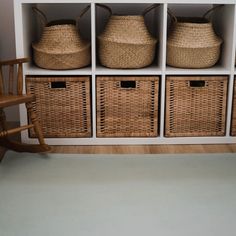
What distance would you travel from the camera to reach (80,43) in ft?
8.98

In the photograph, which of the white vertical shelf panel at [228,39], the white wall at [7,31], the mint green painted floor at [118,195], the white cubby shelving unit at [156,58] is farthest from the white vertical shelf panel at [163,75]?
the white wall at [7,31]

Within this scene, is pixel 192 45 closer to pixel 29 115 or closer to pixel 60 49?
pixel 60 49

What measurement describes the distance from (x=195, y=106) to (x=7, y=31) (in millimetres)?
1356

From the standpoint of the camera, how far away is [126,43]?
2.66m

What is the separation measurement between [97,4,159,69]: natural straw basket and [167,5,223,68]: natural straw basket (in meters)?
0.13

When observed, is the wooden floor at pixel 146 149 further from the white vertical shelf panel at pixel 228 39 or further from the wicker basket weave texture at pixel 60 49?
the wicker basket weave texture at pixel 60 49

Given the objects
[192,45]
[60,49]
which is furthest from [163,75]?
[60,49]

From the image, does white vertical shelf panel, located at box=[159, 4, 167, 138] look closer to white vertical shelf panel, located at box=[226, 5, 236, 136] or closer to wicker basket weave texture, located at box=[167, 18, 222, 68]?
wicker basket weave texture, located at box=[167, 18, 222, 68]

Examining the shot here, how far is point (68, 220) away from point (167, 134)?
1.12 metres

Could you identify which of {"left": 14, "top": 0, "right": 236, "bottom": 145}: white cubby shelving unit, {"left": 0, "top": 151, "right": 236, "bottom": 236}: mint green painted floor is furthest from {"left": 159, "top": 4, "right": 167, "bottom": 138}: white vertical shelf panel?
{"left": 0, "top": 151, "right": 236, "bottom": 236}: mint green painted floor

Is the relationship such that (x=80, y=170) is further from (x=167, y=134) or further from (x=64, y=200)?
(x=167, y=134)

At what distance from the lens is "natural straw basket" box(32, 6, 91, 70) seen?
2672mm

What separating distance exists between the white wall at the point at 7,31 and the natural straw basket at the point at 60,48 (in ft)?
1.29

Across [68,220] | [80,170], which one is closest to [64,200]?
[68,220]
